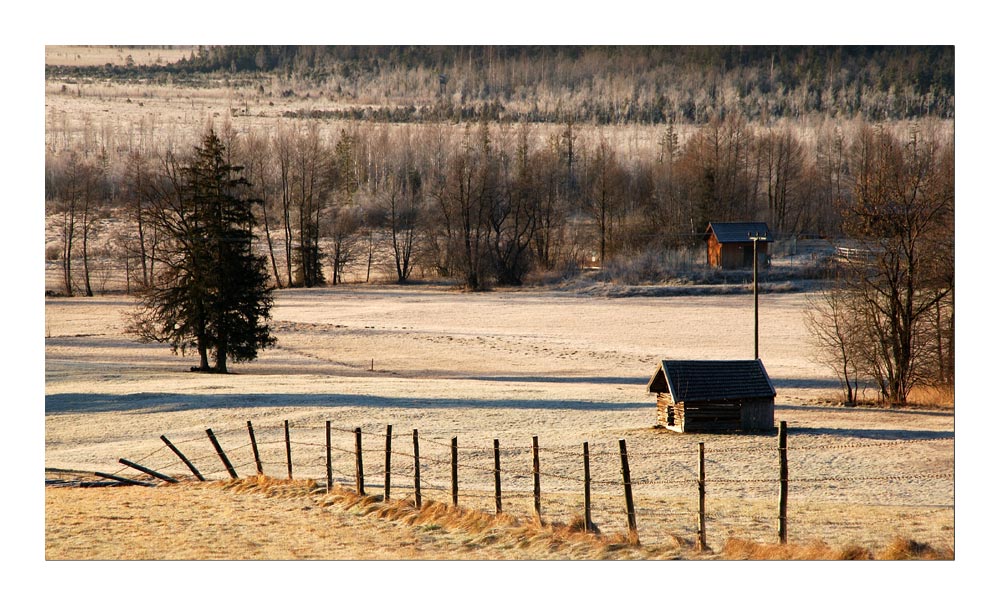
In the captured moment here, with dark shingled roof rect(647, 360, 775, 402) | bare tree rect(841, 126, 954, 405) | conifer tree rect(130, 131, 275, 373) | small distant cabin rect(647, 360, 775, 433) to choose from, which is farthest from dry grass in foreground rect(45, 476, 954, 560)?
conifer tree rect(130, 131, 275, 373)

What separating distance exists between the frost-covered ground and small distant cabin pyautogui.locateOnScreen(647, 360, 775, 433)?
2.17ft

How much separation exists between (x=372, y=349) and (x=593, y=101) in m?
15.4

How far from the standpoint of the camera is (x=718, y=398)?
20.6 metres

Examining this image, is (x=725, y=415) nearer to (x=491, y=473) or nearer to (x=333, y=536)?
(x=491, y=473)

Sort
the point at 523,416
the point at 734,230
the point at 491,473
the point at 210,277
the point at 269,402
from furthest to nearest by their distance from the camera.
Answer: the point at 734,230
the point at 210,277
the point at 269,402
the point at 523,416
the point at 491,473

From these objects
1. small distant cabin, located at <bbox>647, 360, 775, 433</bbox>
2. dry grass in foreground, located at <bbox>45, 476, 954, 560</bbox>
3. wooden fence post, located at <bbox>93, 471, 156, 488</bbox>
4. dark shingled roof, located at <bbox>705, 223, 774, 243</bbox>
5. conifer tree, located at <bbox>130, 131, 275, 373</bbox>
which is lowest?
dry grass in foreground, located at <bbox>45, 476, 954, 560</bbox>

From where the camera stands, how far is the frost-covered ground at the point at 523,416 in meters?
14.5

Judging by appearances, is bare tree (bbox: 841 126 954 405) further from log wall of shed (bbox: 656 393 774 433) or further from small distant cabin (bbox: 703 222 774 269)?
small distant cabin (bbox: 703 222 774 269)

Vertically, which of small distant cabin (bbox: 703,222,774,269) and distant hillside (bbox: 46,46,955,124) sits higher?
distant hillside (bbox: 46,46,955,124)

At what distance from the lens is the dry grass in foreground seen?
11.9 meters

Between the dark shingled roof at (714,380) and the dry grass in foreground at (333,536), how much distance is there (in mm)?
8199

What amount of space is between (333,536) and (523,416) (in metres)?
10.3

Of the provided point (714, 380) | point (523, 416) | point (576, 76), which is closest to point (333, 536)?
point (523, 416)

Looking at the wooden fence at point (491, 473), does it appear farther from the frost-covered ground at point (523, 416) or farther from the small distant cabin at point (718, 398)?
the small distant cabin at point (718, 398)
